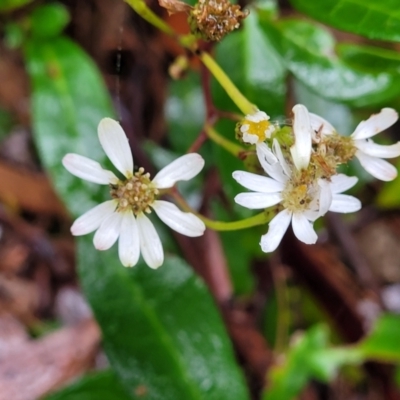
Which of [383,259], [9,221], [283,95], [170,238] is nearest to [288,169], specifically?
[283,95]

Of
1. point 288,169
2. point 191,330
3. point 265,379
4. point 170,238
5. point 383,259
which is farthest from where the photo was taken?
point 383,259

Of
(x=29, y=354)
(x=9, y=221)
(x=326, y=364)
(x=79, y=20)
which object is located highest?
(x=79, y=20)

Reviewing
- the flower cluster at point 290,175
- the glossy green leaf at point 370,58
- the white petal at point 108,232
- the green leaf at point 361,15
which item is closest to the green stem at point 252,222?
the flower cluster at point 290,175

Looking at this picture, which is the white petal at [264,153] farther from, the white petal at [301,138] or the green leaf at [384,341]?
the green leaf at [384,341]

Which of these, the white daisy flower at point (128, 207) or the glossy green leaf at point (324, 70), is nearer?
the white daisy flower at point (128, 207)

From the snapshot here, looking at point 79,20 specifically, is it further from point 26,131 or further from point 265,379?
point 265,379

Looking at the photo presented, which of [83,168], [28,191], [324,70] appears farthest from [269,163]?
[28,191]
